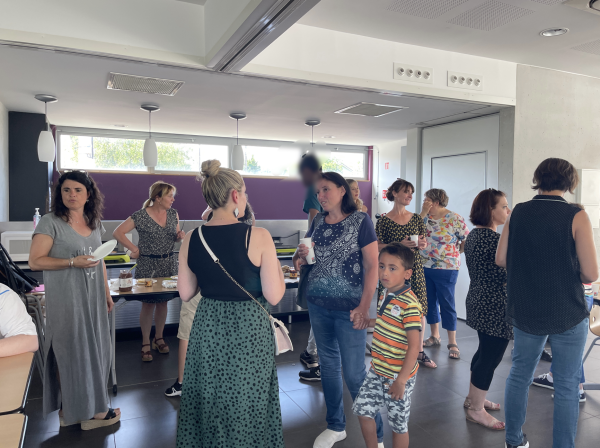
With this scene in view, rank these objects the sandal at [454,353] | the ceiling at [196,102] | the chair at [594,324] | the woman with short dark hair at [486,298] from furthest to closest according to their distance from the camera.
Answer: the sandal at [454,353] < the ceiling at [196,102] < the chair at [594,324] < the woman with short dark hair at [486,298]

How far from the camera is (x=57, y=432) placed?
249 centimetres

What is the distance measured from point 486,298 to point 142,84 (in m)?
3.19

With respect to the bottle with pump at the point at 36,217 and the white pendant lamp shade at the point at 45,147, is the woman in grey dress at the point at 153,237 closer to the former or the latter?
the white pendant lamp shade at the point at 45,147

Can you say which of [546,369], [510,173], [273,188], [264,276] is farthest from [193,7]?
[273,188]

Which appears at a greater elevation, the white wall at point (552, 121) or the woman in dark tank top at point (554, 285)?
the white wall at point (552, 121)

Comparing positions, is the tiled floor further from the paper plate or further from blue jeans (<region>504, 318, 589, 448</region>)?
the paper plate

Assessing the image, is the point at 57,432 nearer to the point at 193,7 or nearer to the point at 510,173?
the point at 193,7

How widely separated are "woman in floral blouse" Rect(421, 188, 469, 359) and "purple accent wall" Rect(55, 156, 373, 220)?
258 centimetres

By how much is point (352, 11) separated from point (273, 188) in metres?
4.61

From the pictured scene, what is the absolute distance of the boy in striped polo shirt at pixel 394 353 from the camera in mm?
1841

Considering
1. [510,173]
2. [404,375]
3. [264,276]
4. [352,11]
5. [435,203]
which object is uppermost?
[352,11]

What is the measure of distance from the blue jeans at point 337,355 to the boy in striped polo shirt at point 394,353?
161mm

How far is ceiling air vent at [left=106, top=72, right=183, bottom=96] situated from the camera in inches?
141

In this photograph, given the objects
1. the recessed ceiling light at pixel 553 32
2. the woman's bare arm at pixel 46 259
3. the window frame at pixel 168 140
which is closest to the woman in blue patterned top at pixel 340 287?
the woman's bare arm at pixel 46 259
